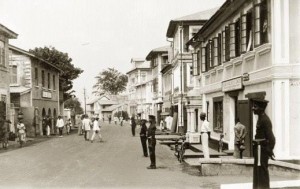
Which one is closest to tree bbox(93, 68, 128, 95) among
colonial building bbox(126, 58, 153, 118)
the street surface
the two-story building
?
colonial building bbox(126, 58, 153, 118)

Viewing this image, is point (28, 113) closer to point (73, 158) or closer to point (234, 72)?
Result: point (73, 158)

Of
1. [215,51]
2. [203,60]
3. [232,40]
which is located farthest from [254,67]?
[203,60]

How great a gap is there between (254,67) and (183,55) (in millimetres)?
23890

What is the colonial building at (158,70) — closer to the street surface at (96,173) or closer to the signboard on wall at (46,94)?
the signboard on wall at (46,94)

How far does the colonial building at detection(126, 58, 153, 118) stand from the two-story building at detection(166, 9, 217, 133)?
26.5 meters

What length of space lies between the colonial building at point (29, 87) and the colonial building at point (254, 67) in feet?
45.3

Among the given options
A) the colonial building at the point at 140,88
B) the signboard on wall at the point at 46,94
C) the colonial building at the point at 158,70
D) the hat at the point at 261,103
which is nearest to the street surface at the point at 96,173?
the hat at the point at 261,103

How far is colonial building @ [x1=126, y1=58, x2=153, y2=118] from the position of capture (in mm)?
72000

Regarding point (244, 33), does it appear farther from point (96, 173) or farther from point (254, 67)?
point (96, 173)

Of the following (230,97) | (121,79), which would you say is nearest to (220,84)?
(230,97)

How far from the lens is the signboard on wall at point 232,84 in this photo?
54.2 ft

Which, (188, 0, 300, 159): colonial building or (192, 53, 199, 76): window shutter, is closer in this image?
(188, 0, 300, 159): colonial building

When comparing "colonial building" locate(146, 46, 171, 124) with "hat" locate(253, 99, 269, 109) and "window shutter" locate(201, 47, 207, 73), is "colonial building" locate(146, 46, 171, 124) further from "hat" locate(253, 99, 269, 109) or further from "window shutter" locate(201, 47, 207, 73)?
"hat" locate(253, 99, 269, 109)

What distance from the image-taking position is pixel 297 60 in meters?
12.5
